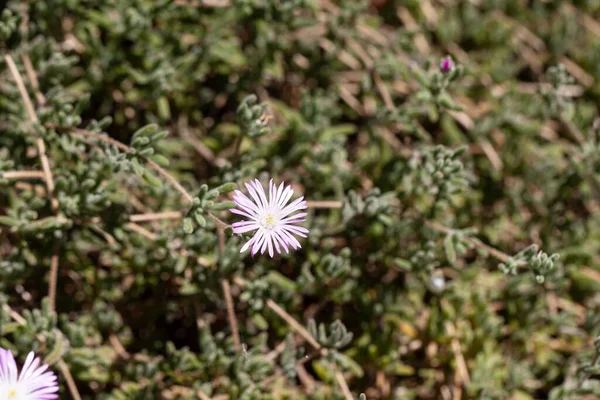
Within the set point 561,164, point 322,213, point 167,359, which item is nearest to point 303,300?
point 322,213

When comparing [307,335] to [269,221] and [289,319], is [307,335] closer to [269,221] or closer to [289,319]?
[289,319]

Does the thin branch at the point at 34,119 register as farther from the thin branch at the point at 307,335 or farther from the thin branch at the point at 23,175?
the thin branch at the point at 307,335

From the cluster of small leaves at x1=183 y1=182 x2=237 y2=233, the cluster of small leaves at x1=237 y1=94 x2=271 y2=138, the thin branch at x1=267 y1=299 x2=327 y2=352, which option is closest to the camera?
the cluster of small leaves at x1=183 y1=182 x2=237 y2=233

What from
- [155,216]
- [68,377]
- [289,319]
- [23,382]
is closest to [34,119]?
[155,216]

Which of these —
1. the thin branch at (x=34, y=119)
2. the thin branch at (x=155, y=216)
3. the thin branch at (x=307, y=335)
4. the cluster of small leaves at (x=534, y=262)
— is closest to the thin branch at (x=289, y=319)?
the thin branch at (x=307, y=335)

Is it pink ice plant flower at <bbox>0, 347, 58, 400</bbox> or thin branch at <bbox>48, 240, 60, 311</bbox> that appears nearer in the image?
pink ice plant flower at <bbox>0, 347, 58, 400</bbox>

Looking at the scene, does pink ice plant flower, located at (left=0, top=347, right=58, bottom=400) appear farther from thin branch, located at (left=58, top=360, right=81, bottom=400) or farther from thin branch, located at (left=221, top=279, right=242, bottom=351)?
thin branch, located at (left=221, top=279, right=242, bottom=351)

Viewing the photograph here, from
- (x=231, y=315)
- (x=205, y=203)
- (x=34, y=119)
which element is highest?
(x=34, y=119)

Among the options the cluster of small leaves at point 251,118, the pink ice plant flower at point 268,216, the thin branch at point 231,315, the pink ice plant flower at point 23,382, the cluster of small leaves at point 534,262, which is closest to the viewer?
the pink ice plant flower at point 23,382

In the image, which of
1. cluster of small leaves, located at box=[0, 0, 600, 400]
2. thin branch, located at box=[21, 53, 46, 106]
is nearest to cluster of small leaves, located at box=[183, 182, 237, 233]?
cluster of small leaves, located at box=[0, 0, 600, 400]

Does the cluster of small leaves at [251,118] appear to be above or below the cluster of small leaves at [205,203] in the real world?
above

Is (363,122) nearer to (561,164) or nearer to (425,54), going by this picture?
(425,54)
